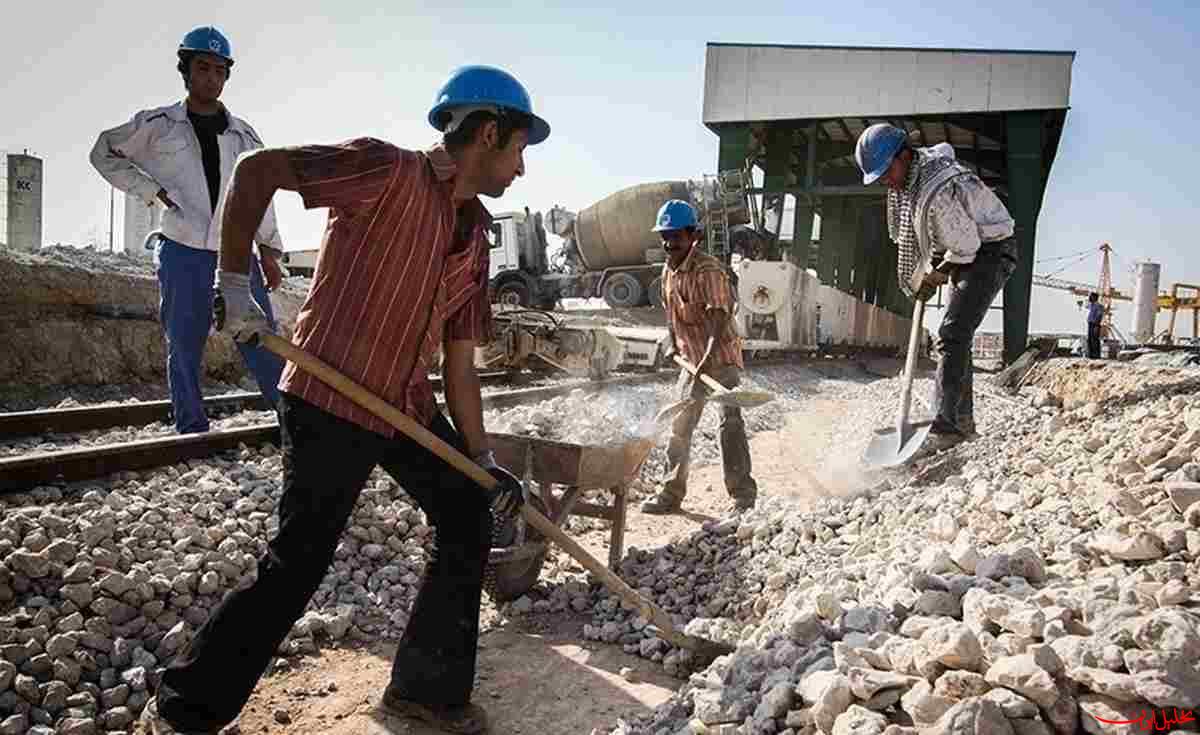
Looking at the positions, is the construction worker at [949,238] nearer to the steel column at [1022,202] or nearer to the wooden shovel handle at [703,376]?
the wooden shovel handle at [703,376]

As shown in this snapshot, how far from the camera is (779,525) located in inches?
170

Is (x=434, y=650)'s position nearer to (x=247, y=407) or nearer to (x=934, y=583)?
(x=934, y=583)

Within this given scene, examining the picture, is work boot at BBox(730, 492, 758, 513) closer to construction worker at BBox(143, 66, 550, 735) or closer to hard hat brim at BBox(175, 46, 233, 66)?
construction worker at BBox(143, 66, 550, 735)

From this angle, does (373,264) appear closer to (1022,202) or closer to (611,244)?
(611,244)

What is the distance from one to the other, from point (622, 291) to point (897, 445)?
17.4 meters

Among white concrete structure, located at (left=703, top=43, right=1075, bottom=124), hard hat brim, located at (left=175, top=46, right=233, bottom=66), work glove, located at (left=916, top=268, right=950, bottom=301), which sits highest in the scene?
white concrete structure, located at (left=703, top=43, right=1075, bottom=124)

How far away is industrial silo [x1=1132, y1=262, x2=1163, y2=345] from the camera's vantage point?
117ft

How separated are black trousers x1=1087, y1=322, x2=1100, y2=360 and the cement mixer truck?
9.80 meters

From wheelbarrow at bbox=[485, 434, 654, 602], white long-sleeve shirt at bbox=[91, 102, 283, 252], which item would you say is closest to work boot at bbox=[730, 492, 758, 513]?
wheelbarrow at bbox=[485, 434, 654, 602]

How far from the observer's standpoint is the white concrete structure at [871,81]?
18.7 metres

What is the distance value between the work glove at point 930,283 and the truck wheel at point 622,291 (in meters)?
16.9

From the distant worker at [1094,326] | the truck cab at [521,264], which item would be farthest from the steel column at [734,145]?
the distant worker at [1094,326]

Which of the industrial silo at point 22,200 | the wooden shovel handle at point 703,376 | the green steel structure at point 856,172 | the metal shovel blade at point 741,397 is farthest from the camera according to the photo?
the green steel structure at point 856,172

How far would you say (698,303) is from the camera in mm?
5520
